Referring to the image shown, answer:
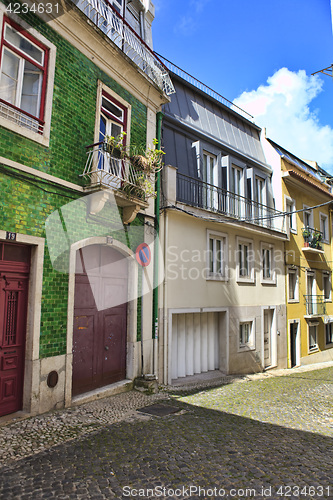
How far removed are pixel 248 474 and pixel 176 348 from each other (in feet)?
19.1

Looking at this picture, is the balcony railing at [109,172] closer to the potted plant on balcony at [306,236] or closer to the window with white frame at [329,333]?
the potted plant on balcony at [306,236]

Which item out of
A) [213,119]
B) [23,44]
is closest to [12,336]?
[23,44]

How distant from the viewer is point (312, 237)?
17641 millimetres

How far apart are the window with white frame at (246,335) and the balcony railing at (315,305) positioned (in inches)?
204

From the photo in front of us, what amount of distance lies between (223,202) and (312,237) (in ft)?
24.7

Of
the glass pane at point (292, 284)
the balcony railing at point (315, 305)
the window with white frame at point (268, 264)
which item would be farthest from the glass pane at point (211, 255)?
the balcony railing at point (315, 305)

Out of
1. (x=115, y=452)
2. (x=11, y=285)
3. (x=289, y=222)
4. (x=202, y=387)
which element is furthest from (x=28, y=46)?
(x=289, y=222)

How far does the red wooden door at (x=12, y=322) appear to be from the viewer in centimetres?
568

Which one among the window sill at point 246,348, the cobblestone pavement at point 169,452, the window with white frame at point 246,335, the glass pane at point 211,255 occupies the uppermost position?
the glass pane at point 211,255

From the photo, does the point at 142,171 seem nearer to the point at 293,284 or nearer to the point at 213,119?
the point at 213,119

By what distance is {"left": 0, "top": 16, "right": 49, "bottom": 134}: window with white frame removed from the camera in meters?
5.88

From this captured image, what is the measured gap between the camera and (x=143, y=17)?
1056 cm

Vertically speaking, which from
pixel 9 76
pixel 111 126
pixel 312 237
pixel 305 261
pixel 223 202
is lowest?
pixel 305 261

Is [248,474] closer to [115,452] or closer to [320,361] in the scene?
[115,452]
